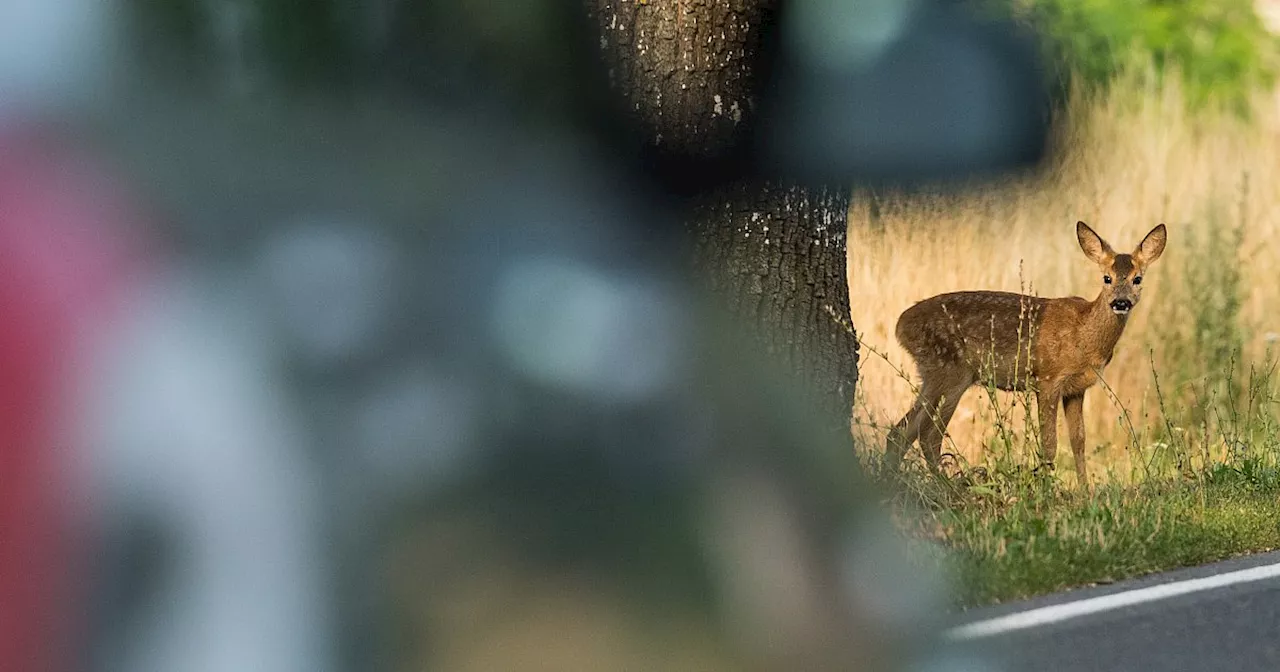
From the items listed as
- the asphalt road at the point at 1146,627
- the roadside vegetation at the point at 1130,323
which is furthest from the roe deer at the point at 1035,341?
the asphalt road at the point at 1146,627

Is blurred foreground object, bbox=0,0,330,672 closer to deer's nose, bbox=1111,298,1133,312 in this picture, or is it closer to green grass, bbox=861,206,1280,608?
green grass, bbox=861,206,1280,608

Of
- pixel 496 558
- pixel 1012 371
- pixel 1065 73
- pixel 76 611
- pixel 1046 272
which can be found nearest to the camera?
pixel 76 611

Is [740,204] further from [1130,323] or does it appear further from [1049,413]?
[1130,323]

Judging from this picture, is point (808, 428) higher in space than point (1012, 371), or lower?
higher

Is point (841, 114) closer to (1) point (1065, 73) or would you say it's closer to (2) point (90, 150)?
(1) point (1065, 73)

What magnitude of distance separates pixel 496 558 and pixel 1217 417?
9.20 m

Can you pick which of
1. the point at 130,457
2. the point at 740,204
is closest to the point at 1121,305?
the point at 740,204

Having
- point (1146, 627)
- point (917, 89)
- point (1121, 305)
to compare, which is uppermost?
point (917, 89)

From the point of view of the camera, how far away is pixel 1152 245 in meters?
10.2

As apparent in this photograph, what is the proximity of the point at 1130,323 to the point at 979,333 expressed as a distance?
8.06ft

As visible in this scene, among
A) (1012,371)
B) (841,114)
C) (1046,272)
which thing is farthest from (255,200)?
(841,114)

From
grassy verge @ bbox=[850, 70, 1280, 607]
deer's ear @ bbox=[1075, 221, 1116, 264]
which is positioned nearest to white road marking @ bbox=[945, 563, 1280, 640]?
grassy verge @ bbox=[850, 70, 1280, 607]

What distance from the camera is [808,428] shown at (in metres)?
3.11

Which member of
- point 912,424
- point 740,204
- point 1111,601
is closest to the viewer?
point 1111,601
